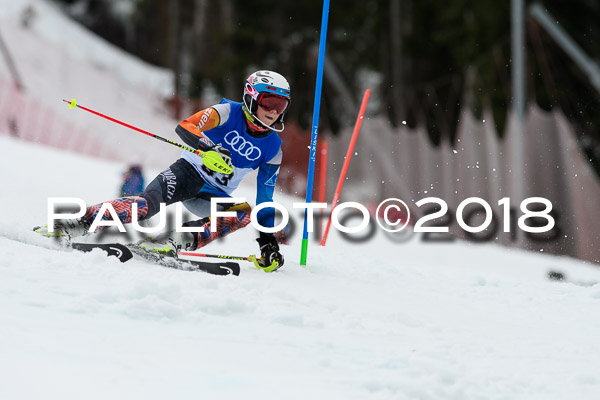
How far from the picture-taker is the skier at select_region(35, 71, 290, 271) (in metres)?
5.05

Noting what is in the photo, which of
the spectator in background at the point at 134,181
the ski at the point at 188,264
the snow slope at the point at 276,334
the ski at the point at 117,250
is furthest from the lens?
the spectator in background at the point at 134,181

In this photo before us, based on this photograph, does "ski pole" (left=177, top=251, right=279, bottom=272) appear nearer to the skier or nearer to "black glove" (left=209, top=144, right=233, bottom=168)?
the skier

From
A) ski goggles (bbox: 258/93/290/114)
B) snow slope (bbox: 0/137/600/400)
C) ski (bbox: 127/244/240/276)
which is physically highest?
ski goggles (bbox: 258/93/290/114)

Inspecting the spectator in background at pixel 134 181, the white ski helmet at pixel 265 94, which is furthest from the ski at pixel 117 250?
the spectator in background at pixel 134 181

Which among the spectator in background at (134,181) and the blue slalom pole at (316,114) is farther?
the spectator in background at (134,181)

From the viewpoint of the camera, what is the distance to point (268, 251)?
209 inches

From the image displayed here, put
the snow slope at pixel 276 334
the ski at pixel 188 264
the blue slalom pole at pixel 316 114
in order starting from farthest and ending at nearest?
the blue slalom pole at pixel 316 114 → the ski at pixel 188 264 → the snow slope at pixel 276 334

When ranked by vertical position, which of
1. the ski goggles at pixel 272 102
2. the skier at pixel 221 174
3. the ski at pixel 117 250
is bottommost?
the ski at pixel 117 250

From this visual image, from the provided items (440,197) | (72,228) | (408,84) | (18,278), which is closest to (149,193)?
(72,228)

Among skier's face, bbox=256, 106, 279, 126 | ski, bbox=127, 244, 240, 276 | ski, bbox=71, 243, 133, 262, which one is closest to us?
ski, bbox=71, 243, 133, 262

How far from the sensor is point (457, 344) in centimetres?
392

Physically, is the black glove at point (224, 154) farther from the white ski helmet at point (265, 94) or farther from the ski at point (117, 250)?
the ski at point (117, 250)

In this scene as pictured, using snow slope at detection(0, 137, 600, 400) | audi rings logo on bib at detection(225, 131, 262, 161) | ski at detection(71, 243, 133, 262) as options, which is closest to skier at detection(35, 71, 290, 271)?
audi rings logo on bib at detection(225, 131, 262, 161)

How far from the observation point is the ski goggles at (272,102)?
5121 mm
